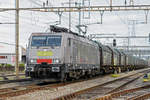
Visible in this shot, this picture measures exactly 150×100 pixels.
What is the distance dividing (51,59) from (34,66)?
1205mm

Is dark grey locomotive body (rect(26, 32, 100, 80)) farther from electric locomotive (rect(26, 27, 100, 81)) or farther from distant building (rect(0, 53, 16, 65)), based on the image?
distant building (rect(0, 53, 16, 65))

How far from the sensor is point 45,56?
19.0 meters

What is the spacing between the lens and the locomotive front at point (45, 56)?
734 inches

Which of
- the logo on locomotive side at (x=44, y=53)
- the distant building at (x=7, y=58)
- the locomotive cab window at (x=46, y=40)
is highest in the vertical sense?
the locomotive cab window at (x=46, y=40)

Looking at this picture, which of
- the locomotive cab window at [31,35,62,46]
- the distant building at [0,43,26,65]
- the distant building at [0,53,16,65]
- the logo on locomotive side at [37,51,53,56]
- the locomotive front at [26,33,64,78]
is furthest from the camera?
the distant building at [0,53,16,65]

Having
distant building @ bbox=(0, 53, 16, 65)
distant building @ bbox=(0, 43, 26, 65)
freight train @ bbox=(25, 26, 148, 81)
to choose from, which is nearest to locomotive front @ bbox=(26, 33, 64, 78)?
freight train @ bbox=(25, 26, 148, 81)

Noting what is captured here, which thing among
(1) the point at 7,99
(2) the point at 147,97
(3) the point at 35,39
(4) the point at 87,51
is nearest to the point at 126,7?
(4) the point at 87,51

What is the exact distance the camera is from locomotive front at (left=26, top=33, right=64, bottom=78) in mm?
18641

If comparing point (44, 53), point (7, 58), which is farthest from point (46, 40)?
point (7, 58)

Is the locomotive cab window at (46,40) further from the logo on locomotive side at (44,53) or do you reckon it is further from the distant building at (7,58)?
the distant building at (7,58)

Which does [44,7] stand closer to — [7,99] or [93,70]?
[93,70]

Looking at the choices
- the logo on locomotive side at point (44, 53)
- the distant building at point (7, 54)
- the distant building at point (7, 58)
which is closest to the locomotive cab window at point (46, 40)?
the logo on locomotive side at point (44, 53)

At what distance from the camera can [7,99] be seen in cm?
1181

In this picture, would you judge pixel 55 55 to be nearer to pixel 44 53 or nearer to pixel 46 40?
pixel 44 53
